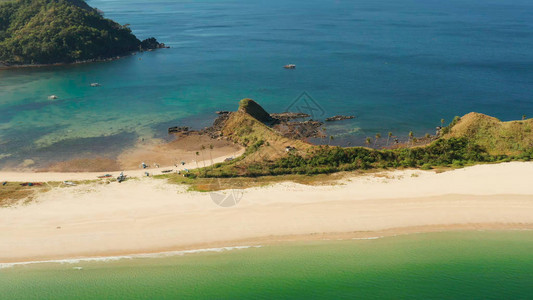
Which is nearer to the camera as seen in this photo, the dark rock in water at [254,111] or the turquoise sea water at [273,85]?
the dark rock in water at [254,111]

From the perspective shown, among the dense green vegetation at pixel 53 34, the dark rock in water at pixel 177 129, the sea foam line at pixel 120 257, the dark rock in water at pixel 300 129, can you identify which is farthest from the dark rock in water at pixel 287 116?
the dense green vegetation at pixel 53 34

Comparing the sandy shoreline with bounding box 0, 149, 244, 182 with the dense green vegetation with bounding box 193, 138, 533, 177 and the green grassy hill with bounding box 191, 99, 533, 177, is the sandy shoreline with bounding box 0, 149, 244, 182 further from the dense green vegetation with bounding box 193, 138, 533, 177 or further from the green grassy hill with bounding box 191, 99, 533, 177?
the dense green vegetation with bounding box 193, 138, 533, 177

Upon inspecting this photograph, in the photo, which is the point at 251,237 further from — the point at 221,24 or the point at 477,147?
the point at 221,24

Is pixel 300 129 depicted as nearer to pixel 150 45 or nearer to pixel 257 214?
pixel 257 214

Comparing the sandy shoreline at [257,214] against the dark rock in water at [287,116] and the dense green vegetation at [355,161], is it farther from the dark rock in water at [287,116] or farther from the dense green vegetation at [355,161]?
the dark rock in water at [287,116]

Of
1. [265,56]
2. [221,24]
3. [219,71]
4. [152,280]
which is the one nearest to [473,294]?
[152,280]

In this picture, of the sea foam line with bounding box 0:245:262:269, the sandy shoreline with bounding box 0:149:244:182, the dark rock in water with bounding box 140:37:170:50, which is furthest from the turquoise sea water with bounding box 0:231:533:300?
the dark rock in water with bounding box 140:37:170:50
